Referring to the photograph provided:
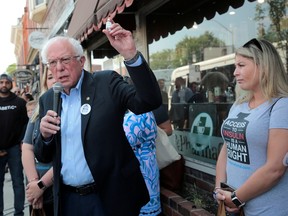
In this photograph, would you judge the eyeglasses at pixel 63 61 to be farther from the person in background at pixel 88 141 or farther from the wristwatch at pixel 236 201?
the wristwatch at pixel 236 201

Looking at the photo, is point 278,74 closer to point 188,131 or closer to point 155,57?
point 188,131

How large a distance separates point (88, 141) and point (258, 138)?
988 millimetres

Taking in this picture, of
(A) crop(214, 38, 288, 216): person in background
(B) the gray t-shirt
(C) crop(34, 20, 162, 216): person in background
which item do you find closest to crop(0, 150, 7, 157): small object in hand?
(C) crop(34, 20, 162, 216): person in background

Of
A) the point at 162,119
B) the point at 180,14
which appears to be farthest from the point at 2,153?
the point at 180,14

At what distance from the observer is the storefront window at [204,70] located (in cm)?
433

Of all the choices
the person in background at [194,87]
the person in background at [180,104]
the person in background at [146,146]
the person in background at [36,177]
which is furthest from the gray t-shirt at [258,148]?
the person in background at [194,87]

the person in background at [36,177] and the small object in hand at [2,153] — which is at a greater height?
the person in background at [36,177]

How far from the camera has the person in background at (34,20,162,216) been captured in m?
2.28

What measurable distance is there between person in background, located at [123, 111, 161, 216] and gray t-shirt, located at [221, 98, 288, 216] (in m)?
1.07

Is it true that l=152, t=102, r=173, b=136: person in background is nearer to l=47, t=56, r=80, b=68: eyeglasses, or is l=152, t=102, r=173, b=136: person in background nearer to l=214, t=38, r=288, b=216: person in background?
l=214, t=38, r=288, b=216: person in background

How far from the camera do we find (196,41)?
5344mm

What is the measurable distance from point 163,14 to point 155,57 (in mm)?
767

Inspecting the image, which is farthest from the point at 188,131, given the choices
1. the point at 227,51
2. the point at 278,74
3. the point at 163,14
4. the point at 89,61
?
the point at 89,61

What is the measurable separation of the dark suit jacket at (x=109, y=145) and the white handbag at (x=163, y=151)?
1.33 meters
